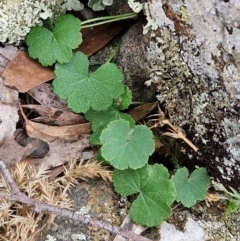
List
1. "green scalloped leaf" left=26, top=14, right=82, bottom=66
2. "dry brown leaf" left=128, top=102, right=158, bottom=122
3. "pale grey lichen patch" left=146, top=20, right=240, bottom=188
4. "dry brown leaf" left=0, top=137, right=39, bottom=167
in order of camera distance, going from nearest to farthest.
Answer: "pale grey lichen patch" left=146, top=20, right=240, bottom=188
"dry brown leaf" left=0, top=137, right=39, bottom=167
"green scalloped leaf" left=26, top=14, right=82, bottom=66
"dry brown leaf" left=128, top=102, right=158, bottom=122

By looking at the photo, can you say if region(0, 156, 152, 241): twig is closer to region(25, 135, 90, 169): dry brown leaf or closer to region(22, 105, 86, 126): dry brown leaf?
region(25, 135, 90, 169): dry brown leaf

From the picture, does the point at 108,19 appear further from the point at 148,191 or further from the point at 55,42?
the point at 148,191

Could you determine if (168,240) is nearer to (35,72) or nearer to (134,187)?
(134,187)

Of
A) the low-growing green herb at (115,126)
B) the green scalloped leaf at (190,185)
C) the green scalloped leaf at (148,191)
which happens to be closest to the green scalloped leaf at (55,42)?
the low-growing green herb at (115,126)

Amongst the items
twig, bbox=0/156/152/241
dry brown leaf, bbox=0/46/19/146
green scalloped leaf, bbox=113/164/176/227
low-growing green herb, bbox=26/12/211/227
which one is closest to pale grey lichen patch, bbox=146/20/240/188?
low-growing green herb, bbox=26/12/211/227

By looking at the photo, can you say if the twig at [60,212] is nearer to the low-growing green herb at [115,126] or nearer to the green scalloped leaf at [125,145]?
the low-growing green herb at [115,126]

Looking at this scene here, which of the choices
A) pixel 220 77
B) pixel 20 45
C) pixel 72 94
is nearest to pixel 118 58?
pixel 72 94
